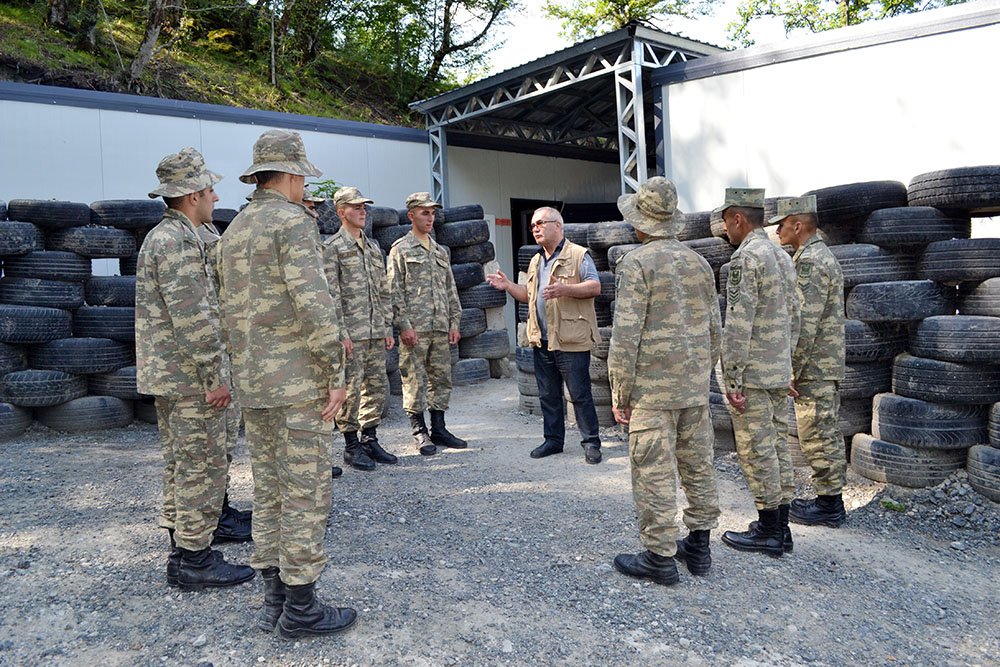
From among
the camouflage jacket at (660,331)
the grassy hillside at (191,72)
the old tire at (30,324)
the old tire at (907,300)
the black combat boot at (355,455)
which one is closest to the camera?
the camouflage jacket at (660,331)

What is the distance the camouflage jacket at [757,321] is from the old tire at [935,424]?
4.46 ft

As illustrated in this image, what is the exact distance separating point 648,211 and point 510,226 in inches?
394

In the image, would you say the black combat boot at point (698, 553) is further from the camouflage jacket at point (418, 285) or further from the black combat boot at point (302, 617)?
the camouflage jacket at point (418, 285)

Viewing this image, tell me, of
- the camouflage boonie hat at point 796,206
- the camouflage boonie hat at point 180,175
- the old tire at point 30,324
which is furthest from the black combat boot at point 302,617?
the old tire at point 30,324

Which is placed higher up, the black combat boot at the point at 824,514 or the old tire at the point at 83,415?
the old tire at the point at 83,415

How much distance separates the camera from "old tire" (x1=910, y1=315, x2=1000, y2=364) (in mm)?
4273

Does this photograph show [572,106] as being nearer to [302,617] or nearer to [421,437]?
[421,437]

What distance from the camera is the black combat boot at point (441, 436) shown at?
5.89 m

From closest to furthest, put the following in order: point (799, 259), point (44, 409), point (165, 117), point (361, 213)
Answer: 1. point (799, 259)
2. point (361, 213)
3. point (44, 409)
4. point (165, 117)

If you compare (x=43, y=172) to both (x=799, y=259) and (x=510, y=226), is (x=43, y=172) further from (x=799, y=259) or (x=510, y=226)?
(x=799, y=259)

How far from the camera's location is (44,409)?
632 cm

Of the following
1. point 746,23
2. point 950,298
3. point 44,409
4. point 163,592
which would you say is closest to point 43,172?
point 44,409

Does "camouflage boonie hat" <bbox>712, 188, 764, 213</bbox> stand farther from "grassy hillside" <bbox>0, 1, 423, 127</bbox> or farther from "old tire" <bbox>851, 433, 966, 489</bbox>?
"grassy hillside" <bbox>0, 1, 423, 127</bbox>

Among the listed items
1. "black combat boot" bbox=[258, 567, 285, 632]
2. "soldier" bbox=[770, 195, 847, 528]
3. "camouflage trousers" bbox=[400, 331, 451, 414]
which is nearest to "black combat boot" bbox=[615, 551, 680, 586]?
"soldier" bbox=[770, 195, 847, 528]
